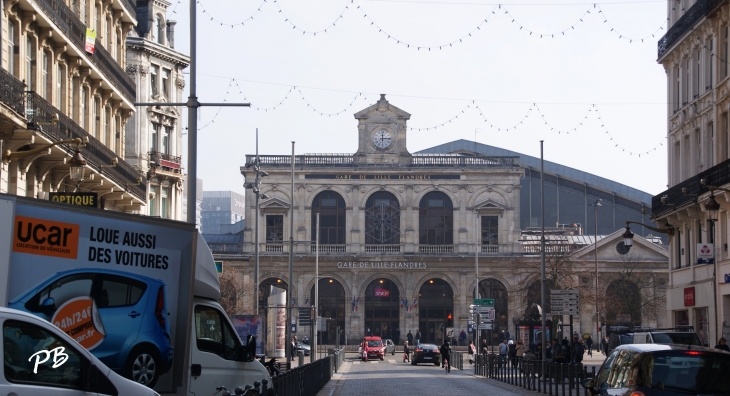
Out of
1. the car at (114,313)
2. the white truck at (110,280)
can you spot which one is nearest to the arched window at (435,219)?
the white truck at (110,280)

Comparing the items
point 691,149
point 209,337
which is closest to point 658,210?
point 691,149

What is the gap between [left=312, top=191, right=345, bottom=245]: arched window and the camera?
97500 millimetres

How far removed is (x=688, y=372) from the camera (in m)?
13.8

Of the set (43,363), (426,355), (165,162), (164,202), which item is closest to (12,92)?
(43,363)

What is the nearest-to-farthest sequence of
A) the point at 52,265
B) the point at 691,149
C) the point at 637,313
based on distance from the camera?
the point at 52,265, the point at 691,149, the point at 637,313

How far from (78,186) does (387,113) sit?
65.0 metres

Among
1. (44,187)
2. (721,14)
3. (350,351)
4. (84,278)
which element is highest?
(721,14)

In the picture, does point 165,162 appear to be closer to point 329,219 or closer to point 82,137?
point 82,137

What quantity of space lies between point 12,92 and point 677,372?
1782 cm

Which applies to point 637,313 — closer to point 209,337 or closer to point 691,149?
point 691,149

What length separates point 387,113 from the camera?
318ft

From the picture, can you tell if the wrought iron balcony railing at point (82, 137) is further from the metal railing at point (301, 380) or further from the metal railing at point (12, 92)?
the metal railing at point (301, 380)

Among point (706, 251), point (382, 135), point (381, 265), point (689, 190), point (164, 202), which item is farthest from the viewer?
point (382, 135)

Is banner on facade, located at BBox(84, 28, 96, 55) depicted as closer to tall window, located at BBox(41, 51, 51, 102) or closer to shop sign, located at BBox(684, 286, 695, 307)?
tall window, located at BBox(41, 51, 51, 102)
